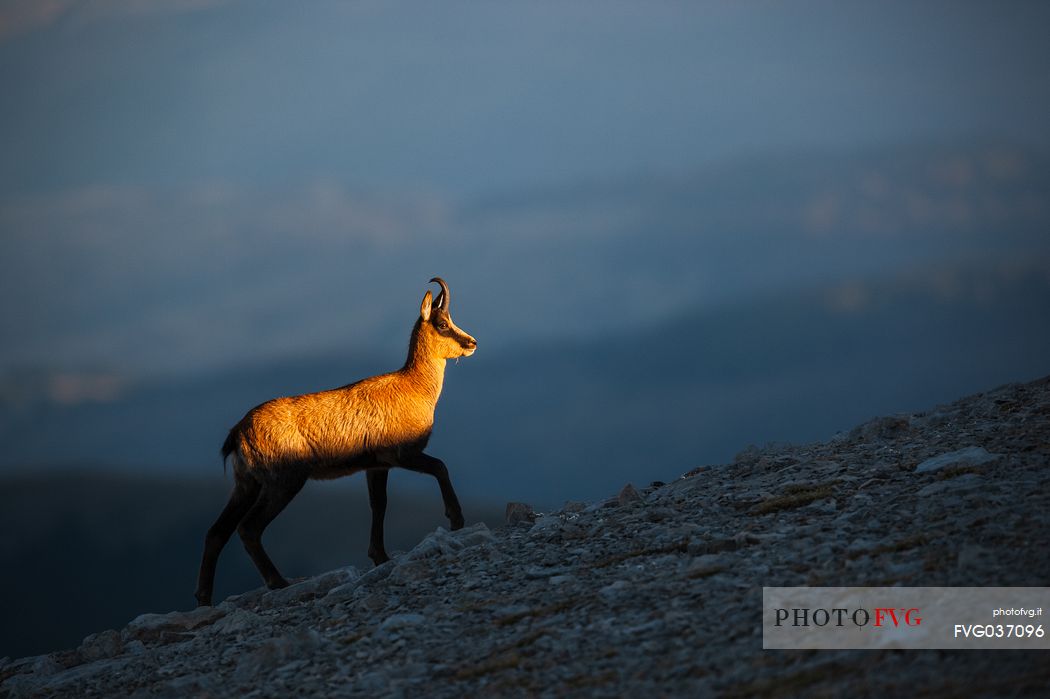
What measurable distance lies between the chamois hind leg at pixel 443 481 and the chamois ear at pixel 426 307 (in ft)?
8.05

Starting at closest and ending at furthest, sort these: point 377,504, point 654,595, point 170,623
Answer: point 654,595 → point 170,623 → point 377,504

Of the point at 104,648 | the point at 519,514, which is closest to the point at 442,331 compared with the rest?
the point at 519,514

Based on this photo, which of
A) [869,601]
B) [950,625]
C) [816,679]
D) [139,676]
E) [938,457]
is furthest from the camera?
[938,457]

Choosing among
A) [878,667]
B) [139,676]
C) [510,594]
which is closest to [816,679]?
[878,667]

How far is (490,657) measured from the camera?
839 cm

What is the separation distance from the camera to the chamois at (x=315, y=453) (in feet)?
45.4

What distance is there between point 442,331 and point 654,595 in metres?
7.71

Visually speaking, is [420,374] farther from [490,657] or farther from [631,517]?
[490,657]

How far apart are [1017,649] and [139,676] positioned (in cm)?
808

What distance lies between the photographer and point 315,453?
1402cm

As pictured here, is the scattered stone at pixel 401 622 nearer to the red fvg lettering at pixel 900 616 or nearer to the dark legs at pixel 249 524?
the red fvg lettering at pixel 900 616

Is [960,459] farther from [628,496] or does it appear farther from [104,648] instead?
[104,648]

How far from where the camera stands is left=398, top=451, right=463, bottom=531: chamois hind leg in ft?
46.2

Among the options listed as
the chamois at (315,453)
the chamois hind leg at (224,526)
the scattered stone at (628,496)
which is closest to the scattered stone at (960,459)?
the scattered stone at (628,496)
